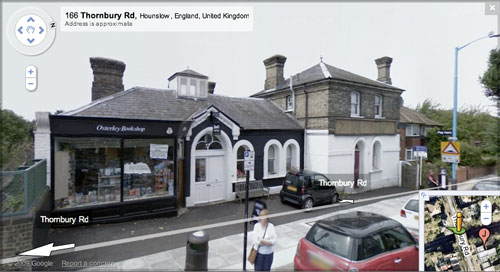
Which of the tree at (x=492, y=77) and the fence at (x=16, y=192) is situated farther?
the tree at (x=492, y=77)

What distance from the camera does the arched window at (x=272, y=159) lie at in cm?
1124

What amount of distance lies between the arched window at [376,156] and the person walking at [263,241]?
447 inches

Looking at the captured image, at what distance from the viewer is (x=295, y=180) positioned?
8906mm

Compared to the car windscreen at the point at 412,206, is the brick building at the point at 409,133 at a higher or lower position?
higher

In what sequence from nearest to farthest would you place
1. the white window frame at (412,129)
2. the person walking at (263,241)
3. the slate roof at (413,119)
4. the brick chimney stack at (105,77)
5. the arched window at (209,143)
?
the person walking at (263,241) → the arched window at (209,143) → the brick chimney stack at (105,77) → the slate roof at (413,119) → the white window frame at (412,129)

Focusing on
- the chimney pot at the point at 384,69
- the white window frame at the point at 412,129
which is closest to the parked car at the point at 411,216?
the white window frame at the point at 412,129

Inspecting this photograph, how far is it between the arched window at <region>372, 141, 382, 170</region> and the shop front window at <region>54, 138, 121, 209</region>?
42.6ft

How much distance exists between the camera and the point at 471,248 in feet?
10.1

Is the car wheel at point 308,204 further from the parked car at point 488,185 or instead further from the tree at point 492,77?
the tree at point 492,77

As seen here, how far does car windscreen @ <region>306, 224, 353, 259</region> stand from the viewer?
3512 mm

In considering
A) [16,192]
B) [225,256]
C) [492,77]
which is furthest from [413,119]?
[16,192]

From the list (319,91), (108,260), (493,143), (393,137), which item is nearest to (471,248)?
(108,260)

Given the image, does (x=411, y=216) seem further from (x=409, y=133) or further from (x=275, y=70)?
(x=275, y=70)

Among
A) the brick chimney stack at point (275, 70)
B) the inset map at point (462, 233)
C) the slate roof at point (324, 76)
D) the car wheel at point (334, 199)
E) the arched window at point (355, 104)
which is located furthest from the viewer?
the brick chimney stack at point (275, 70)
